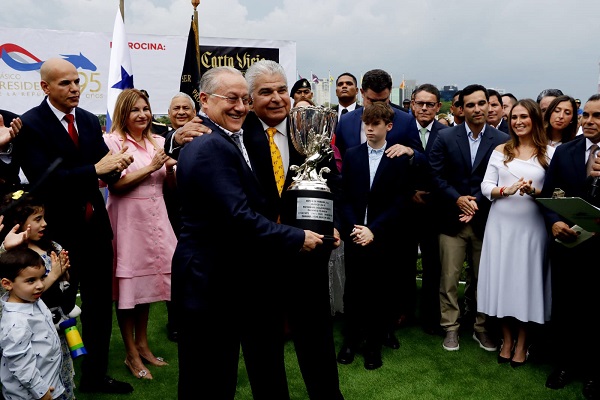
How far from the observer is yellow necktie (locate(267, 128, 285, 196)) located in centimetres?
289

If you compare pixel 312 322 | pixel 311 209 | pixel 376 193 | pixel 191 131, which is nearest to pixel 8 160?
pixel 191 131

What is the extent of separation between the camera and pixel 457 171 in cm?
446

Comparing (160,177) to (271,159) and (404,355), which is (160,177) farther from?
(404,355)

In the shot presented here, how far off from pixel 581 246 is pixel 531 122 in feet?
3.24

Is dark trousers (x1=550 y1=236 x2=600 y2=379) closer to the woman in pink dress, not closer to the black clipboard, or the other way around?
the black clipboard

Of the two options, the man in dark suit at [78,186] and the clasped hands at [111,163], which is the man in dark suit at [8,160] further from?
the clasped hands at [111,163]

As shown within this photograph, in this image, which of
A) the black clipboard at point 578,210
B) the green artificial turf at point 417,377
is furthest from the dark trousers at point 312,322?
the black clipboard at point 578,210

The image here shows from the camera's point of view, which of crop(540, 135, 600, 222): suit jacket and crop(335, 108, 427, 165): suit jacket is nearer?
crop(540, 135, 600, 222): suit jacket

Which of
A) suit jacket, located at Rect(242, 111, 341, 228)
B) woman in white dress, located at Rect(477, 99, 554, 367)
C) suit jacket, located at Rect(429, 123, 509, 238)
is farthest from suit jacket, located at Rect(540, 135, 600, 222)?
suit jacket, located at Rect(242, 111, 341, 228)

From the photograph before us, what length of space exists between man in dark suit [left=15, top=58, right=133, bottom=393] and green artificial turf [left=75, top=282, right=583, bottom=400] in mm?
344

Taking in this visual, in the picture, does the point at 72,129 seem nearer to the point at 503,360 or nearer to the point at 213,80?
the point at 213,80

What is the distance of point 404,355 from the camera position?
4383 mm

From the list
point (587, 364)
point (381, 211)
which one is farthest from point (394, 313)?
point (587, 364)

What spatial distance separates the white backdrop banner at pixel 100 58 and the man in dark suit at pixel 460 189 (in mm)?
4853
